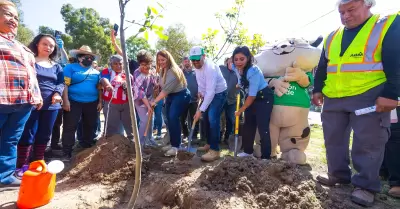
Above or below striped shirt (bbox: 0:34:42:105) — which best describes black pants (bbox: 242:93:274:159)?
below

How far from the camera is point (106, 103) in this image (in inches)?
181

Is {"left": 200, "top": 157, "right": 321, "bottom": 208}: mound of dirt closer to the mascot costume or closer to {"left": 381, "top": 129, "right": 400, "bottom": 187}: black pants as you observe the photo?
{"left": 381, "top": 129, "right": 400, "bottom": 187}: black pants

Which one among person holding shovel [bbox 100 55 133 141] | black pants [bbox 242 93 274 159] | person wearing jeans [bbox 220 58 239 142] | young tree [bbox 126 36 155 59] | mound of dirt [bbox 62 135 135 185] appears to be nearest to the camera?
young tree [bbox 126 36 155 59]

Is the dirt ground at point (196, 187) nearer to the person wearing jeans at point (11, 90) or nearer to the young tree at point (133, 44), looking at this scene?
the person wearing jeans at point (11, 90)

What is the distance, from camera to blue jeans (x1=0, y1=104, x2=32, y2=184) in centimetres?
280

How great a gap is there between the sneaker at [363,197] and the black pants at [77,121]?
3857mm

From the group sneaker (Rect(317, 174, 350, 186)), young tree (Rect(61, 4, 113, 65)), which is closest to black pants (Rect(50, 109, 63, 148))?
sneaker (Rect(317, 174, 350, 186))

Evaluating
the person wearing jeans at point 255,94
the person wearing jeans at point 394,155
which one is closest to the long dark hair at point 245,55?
the person wearing jeans at point 255,94

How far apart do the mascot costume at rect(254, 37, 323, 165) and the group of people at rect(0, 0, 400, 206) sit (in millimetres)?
230

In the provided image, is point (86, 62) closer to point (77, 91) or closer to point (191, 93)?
point (77, 91)

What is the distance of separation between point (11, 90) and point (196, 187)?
7.10 ft

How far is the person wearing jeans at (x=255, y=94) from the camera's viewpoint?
351cm

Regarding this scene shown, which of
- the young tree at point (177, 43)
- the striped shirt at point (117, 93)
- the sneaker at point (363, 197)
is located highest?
the young tree at point (177, 43)

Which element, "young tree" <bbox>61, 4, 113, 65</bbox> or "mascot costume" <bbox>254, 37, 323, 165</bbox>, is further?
"young tree" <bbox>61, 4, 113, 65</bbox>
